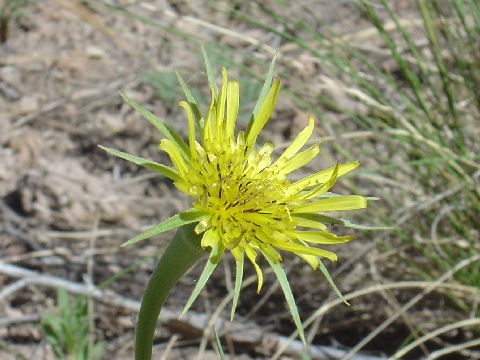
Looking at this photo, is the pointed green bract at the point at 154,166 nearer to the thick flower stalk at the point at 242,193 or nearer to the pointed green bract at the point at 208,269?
the thick flower stalk at the point at 242,193

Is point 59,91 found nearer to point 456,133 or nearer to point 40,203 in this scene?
point 40,203

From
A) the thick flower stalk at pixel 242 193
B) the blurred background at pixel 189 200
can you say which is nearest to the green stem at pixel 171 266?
the thick flower stalk at pixel 242 193

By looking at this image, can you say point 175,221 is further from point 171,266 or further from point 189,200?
point 189,200

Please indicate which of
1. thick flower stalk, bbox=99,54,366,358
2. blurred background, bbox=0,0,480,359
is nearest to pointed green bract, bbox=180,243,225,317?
thick flower stalk, bbox=99,54,366,358

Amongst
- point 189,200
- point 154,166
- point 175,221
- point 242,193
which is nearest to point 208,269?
point 175,221

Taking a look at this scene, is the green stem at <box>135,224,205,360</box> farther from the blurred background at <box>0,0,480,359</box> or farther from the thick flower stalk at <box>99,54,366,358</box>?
the blurred background at <box>0,0,480,359</box>

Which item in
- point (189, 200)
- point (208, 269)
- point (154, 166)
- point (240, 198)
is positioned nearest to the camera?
point (208, 269)
